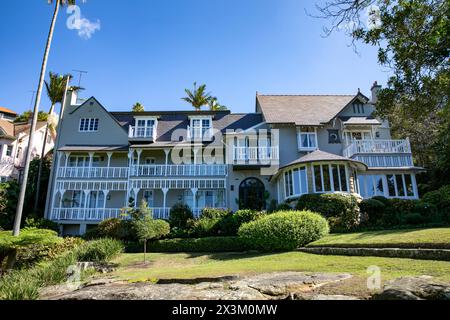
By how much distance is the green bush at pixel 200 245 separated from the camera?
1659 cm

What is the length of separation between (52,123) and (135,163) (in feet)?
54.6

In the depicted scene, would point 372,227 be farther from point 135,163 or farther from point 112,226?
point 135,163

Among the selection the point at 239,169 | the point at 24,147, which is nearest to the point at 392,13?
the point at 239,169

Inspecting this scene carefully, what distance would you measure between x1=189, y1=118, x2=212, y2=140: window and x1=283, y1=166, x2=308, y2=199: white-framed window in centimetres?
912

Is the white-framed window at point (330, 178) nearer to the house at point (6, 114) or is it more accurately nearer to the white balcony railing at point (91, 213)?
the white balcony railing at point (91, 213)

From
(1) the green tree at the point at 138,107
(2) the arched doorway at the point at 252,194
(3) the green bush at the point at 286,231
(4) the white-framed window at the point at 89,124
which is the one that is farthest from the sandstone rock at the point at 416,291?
(1) the green tree at the point at 138,107

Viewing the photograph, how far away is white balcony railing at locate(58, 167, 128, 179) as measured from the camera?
83.8 ft

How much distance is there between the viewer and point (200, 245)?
17.2 metres

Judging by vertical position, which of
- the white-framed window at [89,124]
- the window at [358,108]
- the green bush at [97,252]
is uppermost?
the window at [358,108]

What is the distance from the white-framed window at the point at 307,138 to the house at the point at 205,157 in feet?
0.29

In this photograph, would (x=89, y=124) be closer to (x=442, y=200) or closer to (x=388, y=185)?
(x=388, y=185)

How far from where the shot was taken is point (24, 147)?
33250 millimetres

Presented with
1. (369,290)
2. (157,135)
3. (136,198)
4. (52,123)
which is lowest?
(369,290)

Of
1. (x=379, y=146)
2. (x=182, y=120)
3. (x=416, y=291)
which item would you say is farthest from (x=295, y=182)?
(x=416, y=291)
